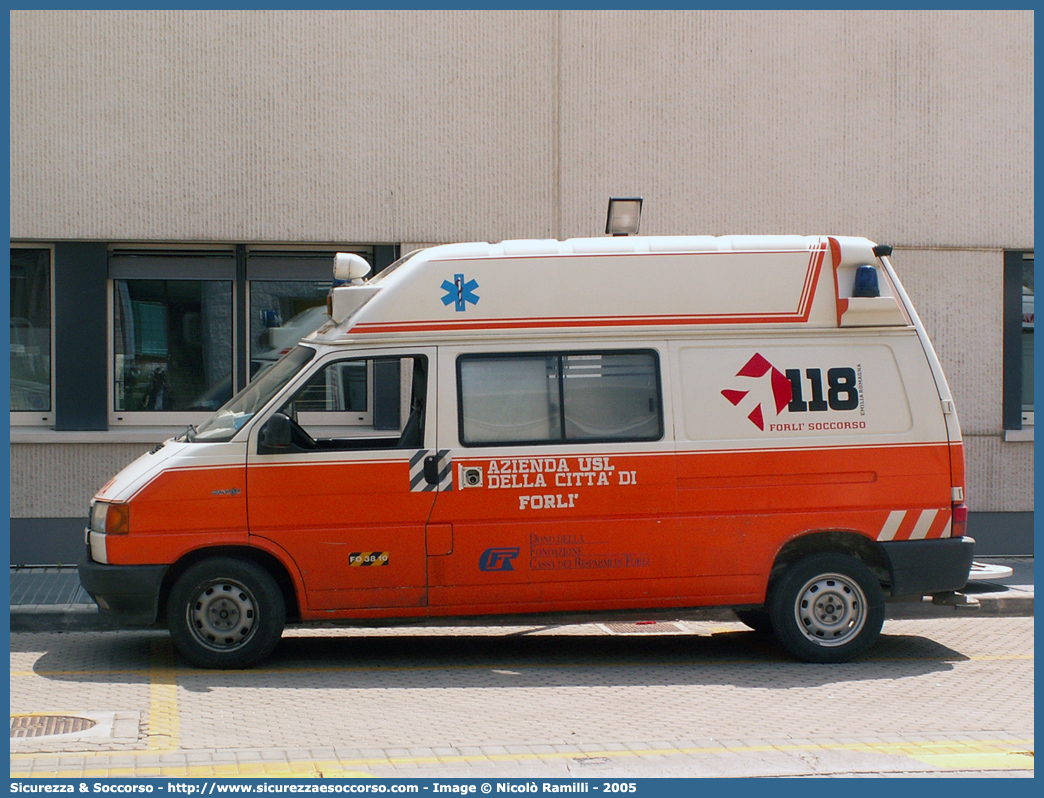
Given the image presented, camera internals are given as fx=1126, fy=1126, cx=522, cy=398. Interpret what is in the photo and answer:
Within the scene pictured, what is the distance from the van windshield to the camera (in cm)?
739

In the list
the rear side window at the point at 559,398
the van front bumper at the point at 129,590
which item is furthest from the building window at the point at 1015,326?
the van front bumper at the point at 129,590

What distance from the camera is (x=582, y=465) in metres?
7.45

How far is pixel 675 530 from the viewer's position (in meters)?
7.49

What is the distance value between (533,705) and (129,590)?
271cm

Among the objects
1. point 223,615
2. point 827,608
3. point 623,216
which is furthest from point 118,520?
point 827,608

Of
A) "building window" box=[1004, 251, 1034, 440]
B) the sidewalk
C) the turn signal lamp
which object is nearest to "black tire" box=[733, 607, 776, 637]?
the sidewalk

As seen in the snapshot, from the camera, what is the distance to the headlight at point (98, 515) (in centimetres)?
732

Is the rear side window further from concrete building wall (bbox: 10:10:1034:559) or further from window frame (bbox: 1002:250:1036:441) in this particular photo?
window frame (bbox: 1002:250:1036:441)

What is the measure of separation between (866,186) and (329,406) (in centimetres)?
617

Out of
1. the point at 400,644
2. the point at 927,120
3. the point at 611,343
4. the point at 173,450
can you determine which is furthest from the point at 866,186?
the point at 173,450

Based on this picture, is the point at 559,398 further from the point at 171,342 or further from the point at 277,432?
the point at 171,342

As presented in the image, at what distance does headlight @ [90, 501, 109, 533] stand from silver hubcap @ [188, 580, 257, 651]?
79 centimetres

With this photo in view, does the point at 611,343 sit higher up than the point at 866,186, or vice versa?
the point at 866,186
